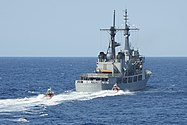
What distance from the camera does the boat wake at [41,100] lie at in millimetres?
89438

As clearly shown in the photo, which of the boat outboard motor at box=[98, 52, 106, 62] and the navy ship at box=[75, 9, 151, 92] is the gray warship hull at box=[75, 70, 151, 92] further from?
the boat outboard motor at box=[98, 52, 106, 62]

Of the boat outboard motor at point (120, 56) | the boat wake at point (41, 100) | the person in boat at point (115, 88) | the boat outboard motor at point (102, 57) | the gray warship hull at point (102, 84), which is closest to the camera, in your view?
the boat wake at point (41, 100)

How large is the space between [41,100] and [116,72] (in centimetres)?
3244

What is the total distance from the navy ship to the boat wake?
7.06 ft

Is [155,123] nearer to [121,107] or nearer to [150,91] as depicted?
[121,107]

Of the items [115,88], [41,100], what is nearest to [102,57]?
[115,88]

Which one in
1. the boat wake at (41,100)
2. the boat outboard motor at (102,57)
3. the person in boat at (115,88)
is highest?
the boat outboard motor at (102,57)

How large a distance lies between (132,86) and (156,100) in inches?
794

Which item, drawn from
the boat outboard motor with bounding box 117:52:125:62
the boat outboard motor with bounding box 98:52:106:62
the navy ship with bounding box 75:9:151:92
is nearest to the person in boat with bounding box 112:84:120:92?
the navy ship with bounding box 75:9:151:92

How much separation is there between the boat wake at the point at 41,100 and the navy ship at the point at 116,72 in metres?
Result: 2.15

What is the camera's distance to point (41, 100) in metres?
101

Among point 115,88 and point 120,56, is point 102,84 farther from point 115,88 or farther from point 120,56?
point 120,56

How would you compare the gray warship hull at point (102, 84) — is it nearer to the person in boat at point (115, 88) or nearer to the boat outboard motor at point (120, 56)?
the person in boat at point (115, 88)

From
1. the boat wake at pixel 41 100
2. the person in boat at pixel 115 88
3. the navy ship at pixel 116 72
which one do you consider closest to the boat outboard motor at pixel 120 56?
the navy ship at pixel 116 72
